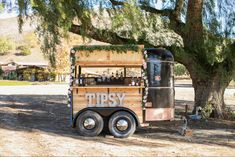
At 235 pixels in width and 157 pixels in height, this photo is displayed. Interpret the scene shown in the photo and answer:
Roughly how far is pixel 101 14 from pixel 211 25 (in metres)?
4.57

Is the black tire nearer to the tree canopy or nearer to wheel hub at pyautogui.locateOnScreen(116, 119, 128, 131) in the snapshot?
wheel hub at pyautogui.locateOnScreen(116, 119, 128, 131)

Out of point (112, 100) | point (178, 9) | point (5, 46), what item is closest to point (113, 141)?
point (112, 100)

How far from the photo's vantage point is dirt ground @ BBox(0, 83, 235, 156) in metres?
10.5

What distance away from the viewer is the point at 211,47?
16.7 meters

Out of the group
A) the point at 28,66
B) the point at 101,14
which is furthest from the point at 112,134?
the point at 28,66

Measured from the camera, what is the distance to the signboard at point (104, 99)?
12.7 metres

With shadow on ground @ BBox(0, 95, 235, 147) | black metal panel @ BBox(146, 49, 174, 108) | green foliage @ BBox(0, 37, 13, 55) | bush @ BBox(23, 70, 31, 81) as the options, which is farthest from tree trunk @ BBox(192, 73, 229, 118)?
green foliage @ BBox(0, 37, 13, 55)

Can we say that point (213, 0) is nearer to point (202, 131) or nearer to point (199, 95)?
point (199, 95)

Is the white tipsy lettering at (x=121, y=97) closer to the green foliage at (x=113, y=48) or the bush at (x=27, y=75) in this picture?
the green foliage at (x=113, y=48)

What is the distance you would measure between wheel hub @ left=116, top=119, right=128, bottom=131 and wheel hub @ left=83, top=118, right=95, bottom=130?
67cm

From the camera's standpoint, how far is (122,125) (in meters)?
12.6

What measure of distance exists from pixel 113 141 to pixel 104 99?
4.17 feet

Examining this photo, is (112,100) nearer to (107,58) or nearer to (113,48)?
(107,58)

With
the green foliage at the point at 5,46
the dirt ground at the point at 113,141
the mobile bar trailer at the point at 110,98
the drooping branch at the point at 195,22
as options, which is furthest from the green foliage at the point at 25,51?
the mobile bar trailer at the point at 110,98
